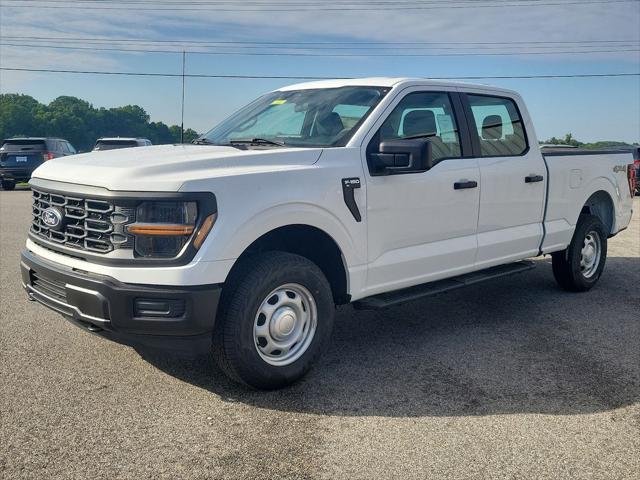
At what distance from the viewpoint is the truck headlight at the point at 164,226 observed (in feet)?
11.4

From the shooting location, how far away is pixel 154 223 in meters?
3.49

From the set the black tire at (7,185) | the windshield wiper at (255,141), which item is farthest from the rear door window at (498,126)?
the black tire at (7,185)

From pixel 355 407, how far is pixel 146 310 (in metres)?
1.34

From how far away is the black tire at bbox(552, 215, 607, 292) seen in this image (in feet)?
21.9

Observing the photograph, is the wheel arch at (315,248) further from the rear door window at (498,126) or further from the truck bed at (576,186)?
the truck bed at (576,186)

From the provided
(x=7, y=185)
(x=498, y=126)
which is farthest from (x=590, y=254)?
(x=7, y=185)

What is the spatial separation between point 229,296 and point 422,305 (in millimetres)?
2987

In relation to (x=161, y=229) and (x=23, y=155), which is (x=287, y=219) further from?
(x=23, y=155)

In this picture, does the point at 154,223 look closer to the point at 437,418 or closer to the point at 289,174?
the point at 289,174

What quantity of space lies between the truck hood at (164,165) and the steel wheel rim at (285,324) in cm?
78

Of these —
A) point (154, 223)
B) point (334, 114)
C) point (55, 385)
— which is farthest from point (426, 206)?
point (55, 385)

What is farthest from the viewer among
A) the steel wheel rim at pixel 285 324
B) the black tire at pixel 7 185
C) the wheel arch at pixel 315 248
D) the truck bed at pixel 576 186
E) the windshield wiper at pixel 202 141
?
the black tire at pixel 7 185

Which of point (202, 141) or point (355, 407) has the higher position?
point (202, 141)

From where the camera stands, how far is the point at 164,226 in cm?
347
